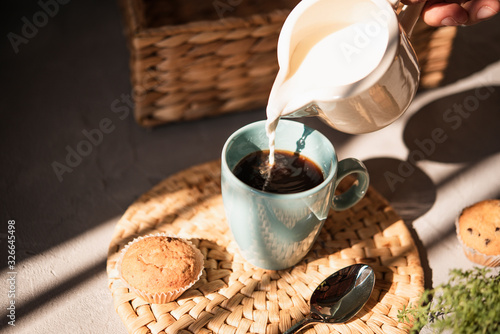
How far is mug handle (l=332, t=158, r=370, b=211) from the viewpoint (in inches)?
29.6

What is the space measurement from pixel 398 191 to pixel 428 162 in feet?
0.46

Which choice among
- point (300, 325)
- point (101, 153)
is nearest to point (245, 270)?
point (300, 325)

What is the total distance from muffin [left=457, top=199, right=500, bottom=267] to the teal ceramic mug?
231 mm

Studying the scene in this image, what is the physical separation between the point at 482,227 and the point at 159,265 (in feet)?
1.87

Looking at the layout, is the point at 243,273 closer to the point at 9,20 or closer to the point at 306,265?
the point at 306,265

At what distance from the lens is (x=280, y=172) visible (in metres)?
0.77

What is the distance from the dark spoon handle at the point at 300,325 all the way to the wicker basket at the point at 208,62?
0.60m

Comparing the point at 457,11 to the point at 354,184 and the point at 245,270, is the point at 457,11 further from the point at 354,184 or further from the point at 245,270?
the point at 245,270

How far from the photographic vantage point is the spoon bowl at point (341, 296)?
71cm

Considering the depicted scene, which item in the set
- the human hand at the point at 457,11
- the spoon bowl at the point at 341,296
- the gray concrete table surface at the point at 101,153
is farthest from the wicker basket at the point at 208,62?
the spoon bowl at the point at 341,296

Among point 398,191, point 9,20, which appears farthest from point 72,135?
point 398,191

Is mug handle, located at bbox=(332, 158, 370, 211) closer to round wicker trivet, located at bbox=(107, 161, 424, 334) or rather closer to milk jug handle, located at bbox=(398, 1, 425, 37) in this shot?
round wicker trivet, located at bbox=(107, 161, 424, 334)

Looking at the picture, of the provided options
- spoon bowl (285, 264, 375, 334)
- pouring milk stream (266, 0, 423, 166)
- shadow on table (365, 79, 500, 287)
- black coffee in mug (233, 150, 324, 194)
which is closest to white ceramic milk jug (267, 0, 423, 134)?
pouring milk stream (266, 0, 423, 166)

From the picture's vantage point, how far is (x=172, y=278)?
0.71 metres
